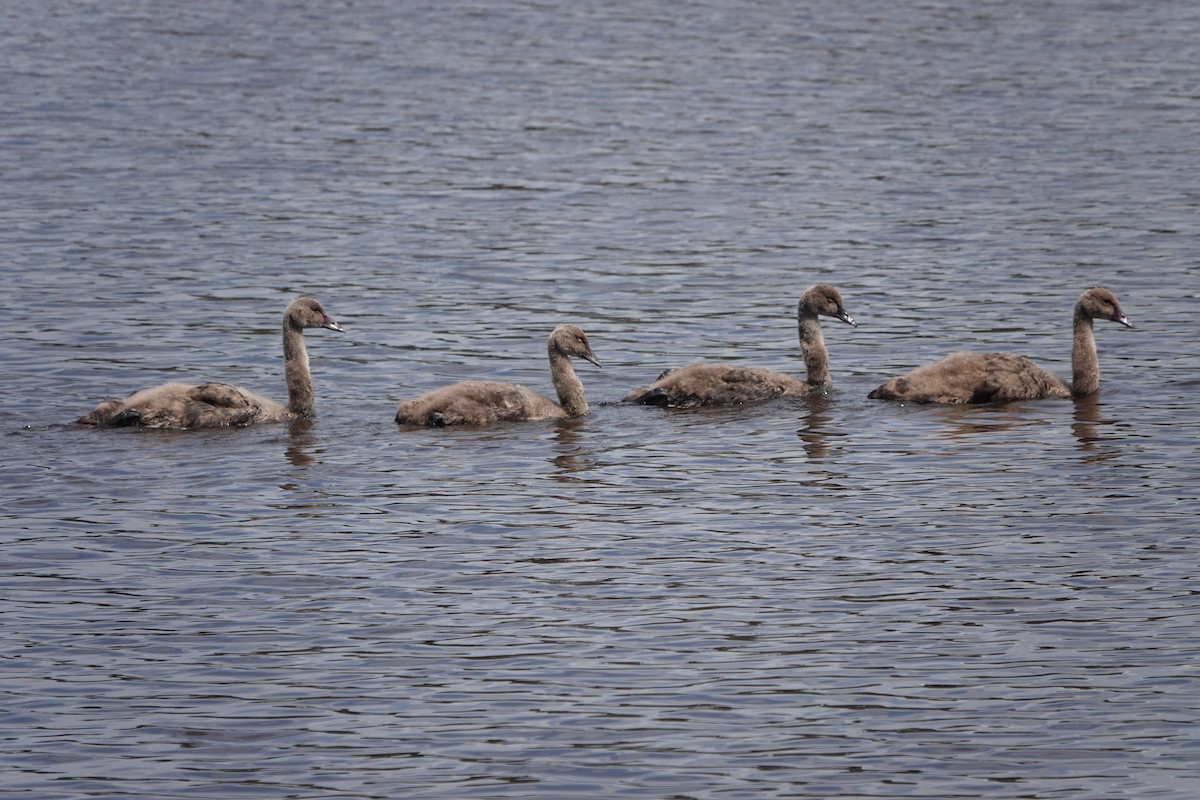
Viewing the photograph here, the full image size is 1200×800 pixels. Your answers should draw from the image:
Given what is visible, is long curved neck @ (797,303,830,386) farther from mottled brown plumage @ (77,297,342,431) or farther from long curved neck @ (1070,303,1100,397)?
mottled brown plumage @ (77,297,342,431)

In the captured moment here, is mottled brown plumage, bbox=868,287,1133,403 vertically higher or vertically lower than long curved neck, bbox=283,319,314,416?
lower

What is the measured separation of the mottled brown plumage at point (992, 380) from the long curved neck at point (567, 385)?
8.48ft

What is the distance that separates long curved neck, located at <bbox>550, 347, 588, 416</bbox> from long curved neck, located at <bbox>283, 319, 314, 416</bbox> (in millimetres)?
2129

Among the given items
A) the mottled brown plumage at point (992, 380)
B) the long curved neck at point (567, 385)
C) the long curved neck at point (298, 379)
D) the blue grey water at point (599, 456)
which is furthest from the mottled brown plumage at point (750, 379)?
the long curved neck at point (298, 379)

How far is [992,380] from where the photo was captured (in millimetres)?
17359

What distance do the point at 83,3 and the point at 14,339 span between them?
84.8 feet

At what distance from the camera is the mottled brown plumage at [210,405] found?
16484 mm

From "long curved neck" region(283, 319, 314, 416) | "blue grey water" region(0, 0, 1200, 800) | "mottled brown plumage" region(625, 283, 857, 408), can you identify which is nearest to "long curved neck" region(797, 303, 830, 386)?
"mottled brown plumage" region(625, 283, 857, 408)

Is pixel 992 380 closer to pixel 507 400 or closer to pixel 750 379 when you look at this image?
pixel 750 379

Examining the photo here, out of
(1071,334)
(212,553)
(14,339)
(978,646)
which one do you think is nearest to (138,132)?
(14,339)

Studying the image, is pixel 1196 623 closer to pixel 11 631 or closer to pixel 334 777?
pixel 334 777

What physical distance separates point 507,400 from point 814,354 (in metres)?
3.00

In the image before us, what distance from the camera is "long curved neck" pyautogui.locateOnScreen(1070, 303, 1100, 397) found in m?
17.7

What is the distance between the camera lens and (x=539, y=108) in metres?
34.2
